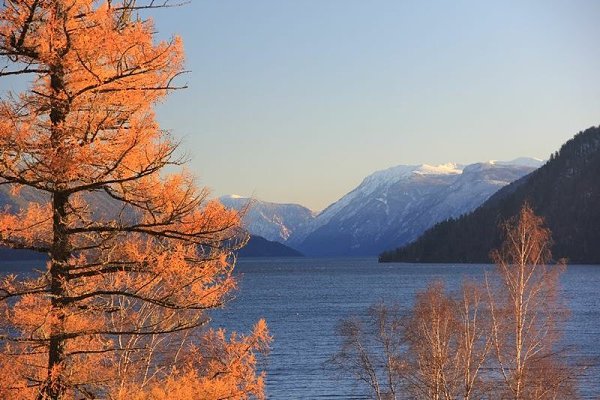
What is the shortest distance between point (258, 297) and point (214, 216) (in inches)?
6159

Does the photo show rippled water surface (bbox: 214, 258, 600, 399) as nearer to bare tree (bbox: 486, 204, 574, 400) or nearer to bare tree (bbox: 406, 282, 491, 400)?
bare tree (bbox: 406, 282, 491, 400)

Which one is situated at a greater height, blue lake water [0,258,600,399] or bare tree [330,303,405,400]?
bare tree [330,303,405,400]

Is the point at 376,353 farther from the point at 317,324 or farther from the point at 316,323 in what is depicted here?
the point at 316,323

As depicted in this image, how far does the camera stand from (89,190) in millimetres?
12828

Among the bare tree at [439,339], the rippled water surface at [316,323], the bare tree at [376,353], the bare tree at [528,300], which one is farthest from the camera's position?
the rippled water surface at [316,323]

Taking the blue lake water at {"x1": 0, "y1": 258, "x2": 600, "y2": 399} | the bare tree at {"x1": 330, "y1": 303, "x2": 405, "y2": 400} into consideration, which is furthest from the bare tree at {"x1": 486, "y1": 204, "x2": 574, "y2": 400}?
the bare tree at {"x1": 330, "y1": 303, "x2": 405, "y2": 400}

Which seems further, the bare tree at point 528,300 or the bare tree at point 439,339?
the bare tree at point 439,339

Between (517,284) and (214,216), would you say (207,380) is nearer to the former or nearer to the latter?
(214,216)

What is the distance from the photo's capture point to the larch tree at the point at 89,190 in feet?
39.8

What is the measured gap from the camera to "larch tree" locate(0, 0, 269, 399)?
1212 cm

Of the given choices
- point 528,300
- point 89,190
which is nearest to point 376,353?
point 528,300

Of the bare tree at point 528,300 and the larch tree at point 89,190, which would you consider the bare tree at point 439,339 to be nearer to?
the bare tree at point 528,300

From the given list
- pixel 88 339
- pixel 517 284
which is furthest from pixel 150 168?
pixel 517 284

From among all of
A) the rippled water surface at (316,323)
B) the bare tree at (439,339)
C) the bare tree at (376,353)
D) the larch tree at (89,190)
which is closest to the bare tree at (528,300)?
the bare tree at (439,339)
